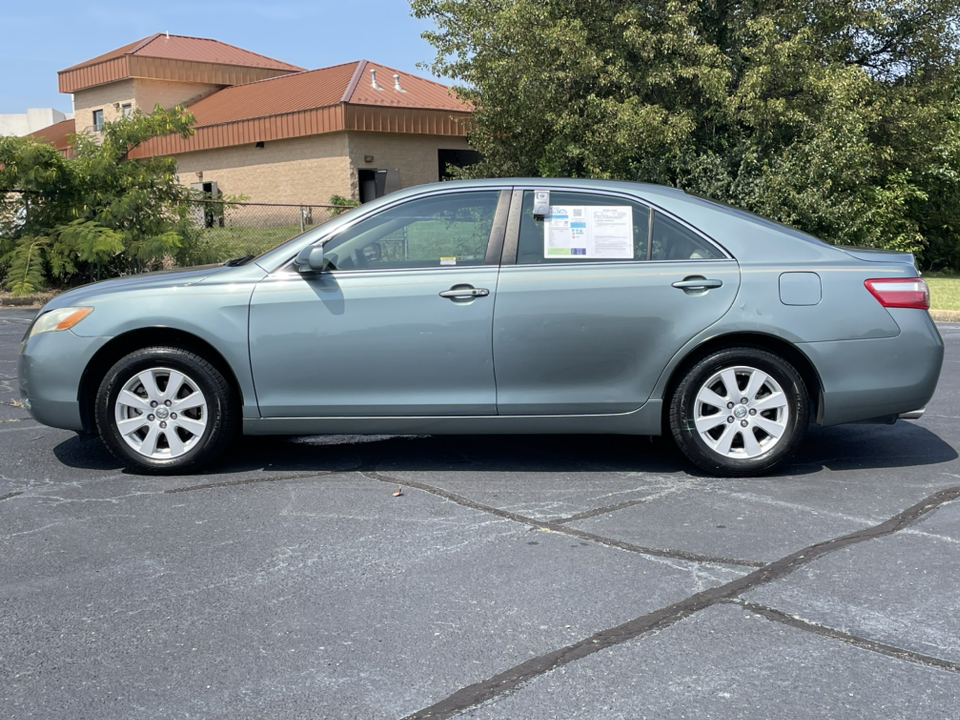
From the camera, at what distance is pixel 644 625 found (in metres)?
3.54

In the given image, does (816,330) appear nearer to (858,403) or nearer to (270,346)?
(858,403)

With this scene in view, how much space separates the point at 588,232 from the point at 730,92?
16.5 m

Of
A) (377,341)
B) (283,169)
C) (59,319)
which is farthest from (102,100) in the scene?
(377,341)

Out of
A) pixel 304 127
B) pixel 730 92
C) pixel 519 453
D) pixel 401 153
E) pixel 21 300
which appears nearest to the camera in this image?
pixel 519 453

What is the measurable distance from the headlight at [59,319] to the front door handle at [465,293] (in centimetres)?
199

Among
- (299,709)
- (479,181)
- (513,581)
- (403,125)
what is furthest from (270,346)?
(403,125)

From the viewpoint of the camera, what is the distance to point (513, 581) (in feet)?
13.0

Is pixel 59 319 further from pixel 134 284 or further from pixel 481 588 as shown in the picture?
pixel 481 588

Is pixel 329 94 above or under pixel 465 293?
above

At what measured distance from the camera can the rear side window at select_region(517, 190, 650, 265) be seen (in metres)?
5.60

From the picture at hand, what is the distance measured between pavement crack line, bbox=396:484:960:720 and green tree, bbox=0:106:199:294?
13.8 m

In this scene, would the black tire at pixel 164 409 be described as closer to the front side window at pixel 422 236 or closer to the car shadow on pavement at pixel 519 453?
the car shadow on pavement at pixel 519 453

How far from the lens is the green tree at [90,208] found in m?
16.3

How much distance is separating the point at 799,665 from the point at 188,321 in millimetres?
3672
